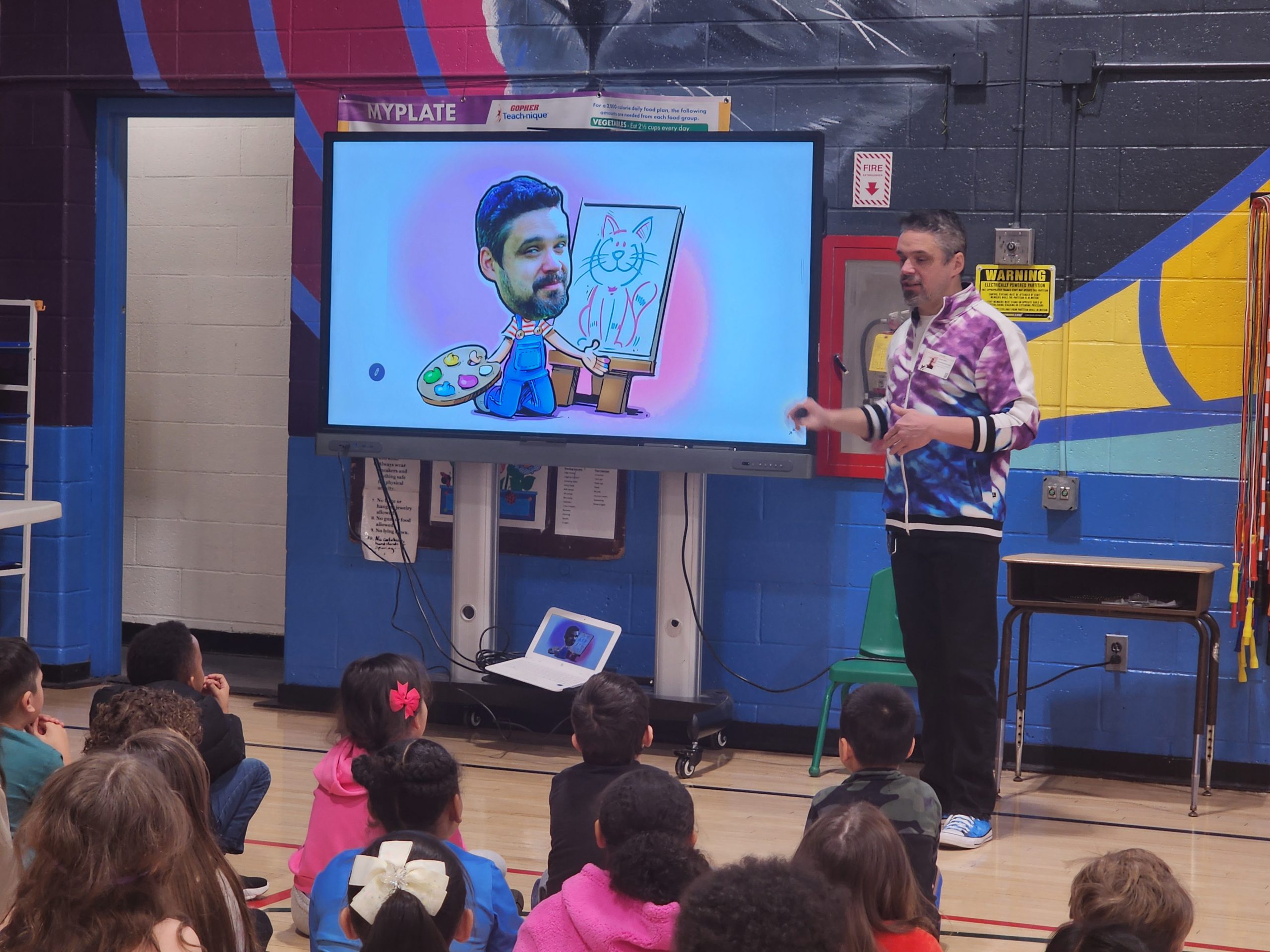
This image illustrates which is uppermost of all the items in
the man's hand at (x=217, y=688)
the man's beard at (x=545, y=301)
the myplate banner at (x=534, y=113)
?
the myplate banner at (x=534, y=113)

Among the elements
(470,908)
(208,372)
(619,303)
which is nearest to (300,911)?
(470,908)

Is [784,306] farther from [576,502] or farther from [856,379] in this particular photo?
[576,502]

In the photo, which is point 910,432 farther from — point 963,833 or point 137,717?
point 137,717

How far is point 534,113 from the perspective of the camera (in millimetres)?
4656

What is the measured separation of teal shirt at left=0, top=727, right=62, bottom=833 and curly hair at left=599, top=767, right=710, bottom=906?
3.92 ft

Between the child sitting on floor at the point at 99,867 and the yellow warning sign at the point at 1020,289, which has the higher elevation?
the yellow warning sign at the point at 1020,289

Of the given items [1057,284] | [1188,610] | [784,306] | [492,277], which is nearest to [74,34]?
[492,277]

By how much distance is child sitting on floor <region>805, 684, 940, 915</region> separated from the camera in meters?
2.36

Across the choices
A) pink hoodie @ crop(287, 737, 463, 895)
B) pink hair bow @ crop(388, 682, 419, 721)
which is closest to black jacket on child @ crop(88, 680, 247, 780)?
pink hoodie @ crop(287, 737, 463, 895)

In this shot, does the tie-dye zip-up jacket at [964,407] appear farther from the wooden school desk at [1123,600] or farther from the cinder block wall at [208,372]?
the cinder block wall at [208,372]

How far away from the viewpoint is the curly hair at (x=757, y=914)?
1245mm

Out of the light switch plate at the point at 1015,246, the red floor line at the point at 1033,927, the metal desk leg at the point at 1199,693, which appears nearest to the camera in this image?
the red floor line at the point at 1033,927

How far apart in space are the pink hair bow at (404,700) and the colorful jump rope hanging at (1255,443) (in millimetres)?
2547

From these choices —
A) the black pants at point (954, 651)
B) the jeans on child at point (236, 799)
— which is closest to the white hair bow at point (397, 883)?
the jeans on child at point (236, 799)
